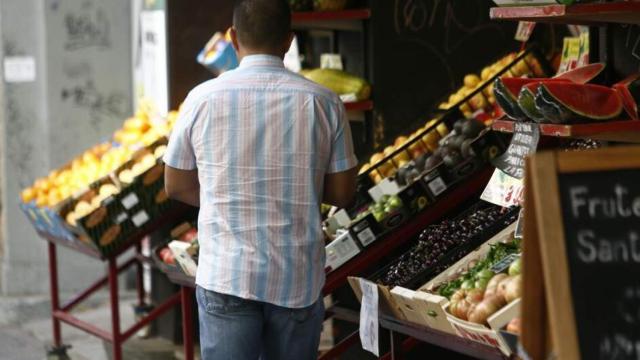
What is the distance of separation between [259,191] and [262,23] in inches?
21.7

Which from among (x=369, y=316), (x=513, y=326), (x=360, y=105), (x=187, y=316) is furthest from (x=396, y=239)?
(x=513, y=326)

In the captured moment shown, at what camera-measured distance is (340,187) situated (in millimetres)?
4086

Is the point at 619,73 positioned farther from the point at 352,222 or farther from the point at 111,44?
the point at 111,44

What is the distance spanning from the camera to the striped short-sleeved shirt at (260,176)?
12.9ft

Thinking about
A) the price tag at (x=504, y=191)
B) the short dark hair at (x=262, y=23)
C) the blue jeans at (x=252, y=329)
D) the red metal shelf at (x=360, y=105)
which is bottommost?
the blue jeans at (x=252, y=329)

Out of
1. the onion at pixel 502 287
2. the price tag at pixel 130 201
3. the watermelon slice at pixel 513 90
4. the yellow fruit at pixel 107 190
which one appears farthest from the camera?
the yellow fruit at pixel 107 190

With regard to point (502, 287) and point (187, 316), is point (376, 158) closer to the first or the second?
point (187, 316)

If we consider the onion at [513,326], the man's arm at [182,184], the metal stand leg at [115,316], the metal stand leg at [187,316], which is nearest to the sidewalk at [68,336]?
the metal stand leg at [115,316]

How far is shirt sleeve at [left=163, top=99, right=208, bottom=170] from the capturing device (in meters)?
3.98

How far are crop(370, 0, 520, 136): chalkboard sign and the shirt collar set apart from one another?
2611 millimetres

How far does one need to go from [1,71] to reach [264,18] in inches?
257

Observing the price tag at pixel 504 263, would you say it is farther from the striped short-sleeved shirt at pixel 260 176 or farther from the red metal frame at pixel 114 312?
the red metal frame at pixel 114 312

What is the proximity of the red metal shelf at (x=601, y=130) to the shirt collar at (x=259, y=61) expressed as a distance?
97 centimetres

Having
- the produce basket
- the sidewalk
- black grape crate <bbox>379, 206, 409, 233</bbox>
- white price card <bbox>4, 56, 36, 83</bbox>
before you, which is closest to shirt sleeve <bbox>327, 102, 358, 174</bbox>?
the produce basket
